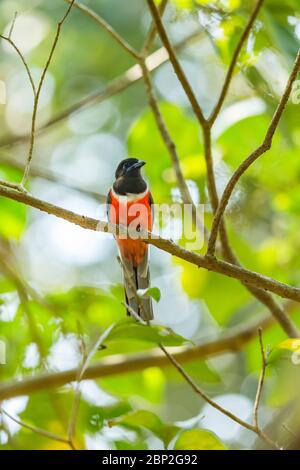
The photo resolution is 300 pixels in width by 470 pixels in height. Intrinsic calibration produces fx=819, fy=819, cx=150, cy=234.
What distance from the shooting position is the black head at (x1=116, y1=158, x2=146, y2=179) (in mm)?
4516

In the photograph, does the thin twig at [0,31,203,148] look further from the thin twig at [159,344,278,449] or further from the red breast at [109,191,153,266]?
the thin twig at [159,344,278,449]

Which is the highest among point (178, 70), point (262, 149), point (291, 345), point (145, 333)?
point (178, 70)

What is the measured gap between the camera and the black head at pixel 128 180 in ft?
15.2

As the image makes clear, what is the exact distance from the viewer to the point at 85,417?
4227 millimetres

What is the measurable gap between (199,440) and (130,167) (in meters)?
1.76

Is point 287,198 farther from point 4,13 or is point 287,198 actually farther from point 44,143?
point 44,143

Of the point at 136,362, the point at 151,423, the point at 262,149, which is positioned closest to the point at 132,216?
the point at 136,362

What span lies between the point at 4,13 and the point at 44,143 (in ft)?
7.53

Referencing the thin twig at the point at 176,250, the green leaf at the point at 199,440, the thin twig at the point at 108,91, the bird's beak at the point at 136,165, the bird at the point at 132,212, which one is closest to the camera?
the thin twig at the point at 176,250

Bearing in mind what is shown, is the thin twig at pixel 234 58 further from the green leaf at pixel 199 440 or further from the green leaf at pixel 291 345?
the green leaf at pixel 199 440

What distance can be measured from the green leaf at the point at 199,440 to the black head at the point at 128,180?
1722 millimetres

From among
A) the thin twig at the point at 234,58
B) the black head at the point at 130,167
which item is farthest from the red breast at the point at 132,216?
the thin twig at the point at 234,58

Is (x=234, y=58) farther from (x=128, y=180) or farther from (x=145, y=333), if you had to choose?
(x=128, y=180)

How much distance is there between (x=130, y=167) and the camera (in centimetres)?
457
